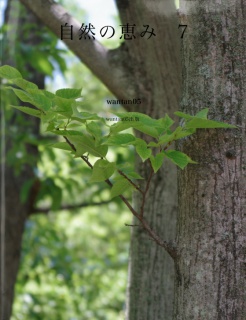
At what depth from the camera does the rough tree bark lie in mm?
2141

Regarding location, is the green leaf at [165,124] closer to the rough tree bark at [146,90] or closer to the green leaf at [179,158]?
the green leaf at [179,158]

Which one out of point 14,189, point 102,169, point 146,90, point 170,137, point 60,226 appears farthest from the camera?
point 60,226

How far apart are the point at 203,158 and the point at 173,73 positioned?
867 millimetres

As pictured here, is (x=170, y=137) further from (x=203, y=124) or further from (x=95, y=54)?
(x=95, y=54)

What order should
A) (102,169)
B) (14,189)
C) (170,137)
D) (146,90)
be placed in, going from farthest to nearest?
(14,189), (146,90), (102,169), (170,137)

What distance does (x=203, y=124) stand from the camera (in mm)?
1210

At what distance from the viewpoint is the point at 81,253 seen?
9523 mm

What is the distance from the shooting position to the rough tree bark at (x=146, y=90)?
2.14 meters

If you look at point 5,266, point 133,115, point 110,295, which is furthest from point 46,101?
point 110,295

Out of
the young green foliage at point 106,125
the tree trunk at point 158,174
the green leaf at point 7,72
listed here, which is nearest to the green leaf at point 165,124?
the young green foliage at point 106,125

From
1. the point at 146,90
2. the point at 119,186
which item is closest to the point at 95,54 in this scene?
the point at 146,90

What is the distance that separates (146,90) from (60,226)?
22.5 feet

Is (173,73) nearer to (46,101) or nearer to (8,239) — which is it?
(46,101)

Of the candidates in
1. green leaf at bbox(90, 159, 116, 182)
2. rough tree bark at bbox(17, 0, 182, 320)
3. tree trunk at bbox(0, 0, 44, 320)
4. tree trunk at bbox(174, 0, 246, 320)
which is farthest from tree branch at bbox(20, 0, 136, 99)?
tree trunk at bbox(0, 0, 44, 320)
